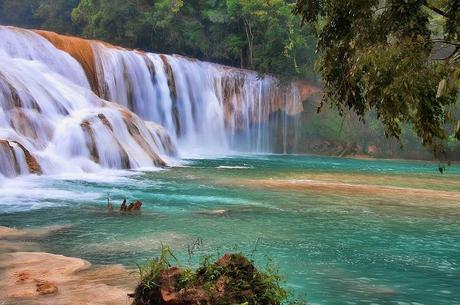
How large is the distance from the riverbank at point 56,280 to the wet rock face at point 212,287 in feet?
3.58

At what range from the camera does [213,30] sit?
42625mm

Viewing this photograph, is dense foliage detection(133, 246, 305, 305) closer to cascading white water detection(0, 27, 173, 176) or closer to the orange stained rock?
cascading white water detection(0, 27, 173, 176)

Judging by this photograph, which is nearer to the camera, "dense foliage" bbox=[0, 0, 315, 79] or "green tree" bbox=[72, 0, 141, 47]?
"dense foliage" bbox=[0, 0, 315, 79]

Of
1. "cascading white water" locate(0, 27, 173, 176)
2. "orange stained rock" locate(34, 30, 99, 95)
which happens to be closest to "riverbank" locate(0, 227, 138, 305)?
"cascading white water" locate(0, 27, 173, 176)

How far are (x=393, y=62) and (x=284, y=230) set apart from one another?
183 inches

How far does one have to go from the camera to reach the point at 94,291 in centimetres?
565

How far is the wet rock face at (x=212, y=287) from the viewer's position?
423 centimetres

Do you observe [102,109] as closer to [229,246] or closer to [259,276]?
[229,246]

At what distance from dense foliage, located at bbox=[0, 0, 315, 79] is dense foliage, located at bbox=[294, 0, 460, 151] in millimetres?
32201

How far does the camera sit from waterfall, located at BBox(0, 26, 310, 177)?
18.5 m

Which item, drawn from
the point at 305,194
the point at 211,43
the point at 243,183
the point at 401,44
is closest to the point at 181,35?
the point at 211,43

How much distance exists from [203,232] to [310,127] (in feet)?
119

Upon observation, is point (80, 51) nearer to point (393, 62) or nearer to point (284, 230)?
point (284, 230)

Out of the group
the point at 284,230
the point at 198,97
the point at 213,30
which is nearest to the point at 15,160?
the point at 284,230
